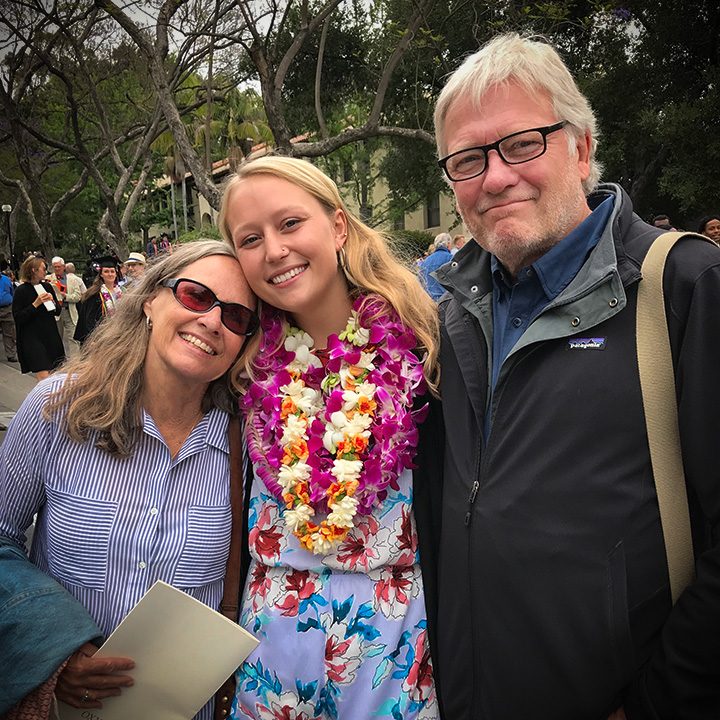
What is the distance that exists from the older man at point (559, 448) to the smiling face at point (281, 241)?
499 millimetres

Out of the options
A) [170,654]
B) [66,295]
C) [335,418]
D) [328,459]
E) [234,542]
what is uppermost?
[66,295]

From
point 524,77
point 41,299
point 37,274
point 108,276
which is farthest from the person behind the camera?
point 108,276

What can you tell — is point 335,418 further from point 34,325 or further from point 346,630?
point 34,325

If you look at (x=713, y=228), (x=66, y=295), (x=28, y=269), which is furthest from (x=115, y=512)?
(x=66, y=295)

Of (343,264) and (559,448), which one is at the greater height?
(343,264)

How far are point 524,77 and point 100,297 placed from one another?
8183mm

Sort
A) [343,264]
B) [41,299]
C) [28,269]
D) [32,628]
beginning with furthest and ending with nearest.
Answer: [28,269], [41,299], [343,264], [32,628]

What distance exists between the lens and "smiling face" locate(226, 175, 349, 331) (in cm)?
203

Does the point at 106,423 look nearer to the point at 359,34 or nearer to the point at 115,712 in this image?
the point at 115,712

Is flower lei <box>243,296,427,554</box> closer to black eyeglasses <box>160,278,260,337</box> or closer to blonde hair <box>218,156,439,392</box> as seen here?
blonde hair <box>218,156,439,392</box>

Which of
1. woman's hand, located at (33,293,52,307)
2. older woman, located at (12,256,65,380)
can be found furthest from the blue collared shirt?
woman's hand, located at (33,293,52,307)

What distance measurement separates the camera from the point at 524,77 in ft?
5.89

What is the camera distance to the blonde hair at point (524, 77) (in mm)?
1794

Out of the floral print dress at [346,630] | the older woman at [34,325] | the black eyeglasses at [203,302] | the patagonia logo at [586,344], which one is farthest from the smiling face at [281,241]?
the older woman at [34,325]
